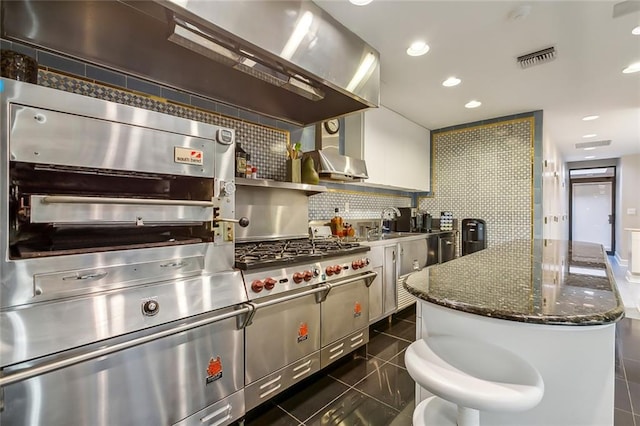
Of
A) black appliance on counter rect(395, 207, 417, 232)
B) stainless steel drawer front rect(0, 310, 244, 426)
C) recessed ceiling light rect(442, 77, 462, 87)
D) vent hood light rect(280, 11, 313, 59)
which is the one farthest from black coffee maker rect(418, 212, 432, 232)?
stainless steel drawer front rect(0, 310, 244, 426)

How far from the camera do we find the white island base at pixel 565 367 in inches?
37.7

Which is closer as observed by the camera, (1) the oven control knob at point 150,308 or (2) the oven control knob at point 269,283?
(1) the oven control knob at point 150,308

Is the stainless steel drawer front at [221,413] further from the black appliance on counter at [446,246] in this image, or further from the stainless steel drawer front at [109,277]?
the black appliance on counter at [446,246]

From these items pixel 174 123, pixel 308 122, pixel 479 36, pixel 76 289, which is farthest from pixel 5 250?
pixel 479 36

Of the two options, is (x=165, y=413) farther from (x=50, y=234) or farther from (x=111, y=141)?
(x=111, y=141)

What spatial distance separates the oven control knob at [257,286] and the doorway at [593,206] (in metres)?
9.91

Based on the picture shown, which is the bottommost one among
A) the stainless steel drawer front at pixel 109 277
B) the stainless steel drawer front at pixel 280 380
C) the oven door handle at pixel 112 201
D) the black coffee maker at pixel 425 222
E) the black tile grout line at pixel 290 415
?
the black tile grout line at pixel 290 415

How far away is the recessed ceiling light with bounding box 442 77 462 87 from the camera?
2865mm

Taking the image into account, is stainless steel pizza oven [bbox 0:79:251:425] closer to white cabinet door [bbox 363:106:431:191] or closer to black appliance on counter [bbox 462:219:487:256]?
white cabinet door [bbox 363:106:431:191]

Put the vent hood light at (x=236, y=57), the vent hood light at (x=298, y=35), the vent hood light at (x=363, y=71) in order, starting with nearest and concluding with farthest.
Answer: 1. the vent hood light at (x=236, y=57)
2. the vent hood light at (x=298, y=35)
3. the vent hood light at (x=363, y=71)

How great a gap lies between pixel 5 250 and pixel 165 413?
0.92m

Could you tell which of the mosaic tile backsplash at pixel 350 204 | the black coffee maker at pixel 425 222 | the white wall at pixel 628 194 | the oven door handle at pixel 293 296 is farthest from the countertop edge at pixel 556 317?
the white wall at pixel 628 194

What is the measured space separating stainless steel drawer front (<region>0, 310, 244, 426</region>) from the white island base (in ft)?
3.67

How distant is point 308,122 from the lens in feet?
8.96
